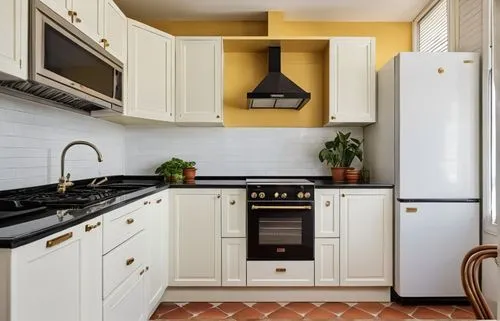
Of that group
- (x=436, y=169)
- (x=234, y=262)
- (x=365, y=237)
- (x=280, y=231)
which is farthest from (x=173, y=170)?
(x=436, y=169)

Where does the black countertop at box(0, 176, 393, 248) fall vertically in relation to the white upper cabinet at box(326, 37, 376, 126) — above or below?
below

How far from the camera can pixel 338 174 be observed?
10.6ft

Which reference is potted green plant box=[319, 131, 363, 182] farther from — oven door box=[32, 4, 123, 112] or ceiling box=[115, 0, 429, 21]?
oven door box=[32, 4, 123, 112]

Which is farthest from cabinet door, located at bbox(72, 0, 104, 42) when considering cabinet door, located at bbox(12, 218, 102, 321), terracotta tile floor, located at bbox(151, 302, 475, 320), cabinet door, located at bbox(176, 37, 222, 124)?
terracotta tile floor, located at bbox(151, 302, 475, 320)

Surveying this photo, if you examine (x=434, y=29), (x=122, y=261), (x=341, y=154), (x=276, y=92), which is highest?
(x=434, y=29)

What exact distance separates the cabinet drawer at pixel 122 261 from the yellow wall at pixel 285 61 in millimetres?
1700

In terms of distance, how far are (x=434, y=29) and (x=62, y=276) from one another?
11.5 feet

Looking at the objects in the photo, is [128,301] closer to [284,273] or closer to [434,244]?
[284,273]

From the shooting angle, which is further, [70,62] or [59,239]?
[70,62]

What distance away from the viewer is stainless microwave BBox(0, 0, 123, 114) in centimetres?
157

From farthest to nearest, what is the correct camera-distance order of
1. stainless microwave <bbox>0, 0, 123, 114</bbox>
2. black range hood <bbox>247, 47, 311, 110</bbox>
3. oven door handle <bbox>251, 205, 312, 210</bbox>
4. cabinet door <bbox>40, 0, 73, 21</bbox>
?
A: 1. black range hood <bbox>247, 47, 311, 110</bbox>
2. oven door handle <bbox>251, 205, 312, 210</bbox>
3. cabinet door <bbox>40, 0, 73, 21</bbox>
4. stainless microwave <bbox>0, 0, 123, 114</bbox>

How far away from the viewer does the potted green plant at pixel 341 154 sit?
3242 mm

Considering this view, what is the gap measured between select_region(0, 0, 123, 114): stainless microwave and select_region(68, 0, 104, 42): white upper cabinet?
0.21 feet

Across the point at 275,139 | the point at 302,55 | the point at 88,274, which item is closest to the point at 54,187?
the point at 88,274
